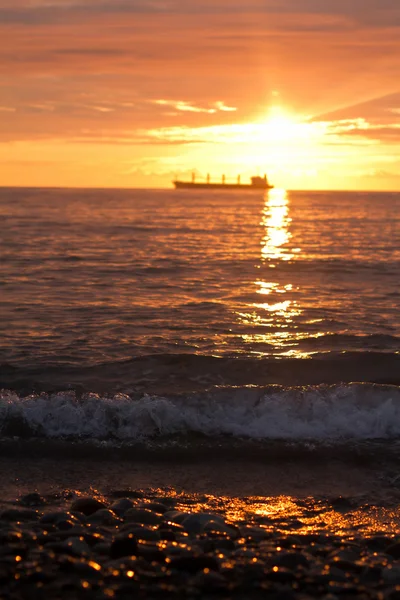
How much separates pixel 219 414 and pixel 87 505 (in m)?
3.85

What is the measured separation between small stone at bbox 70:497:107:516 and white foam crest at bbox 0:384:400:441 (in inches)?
103

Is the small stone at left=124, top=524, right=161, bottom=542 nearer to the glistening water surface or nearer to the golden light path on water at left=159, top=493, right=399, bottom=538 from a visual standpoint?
the golden light path on water at left=159, top=493, right=399, bottom=538

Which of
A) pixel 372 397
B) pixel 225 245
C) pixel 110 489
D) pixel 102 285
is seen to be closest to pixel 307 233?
pixel 225 245

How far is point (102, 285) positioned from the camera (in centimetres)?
2147

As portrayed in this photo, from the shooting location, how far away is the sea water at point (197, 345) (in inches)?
396

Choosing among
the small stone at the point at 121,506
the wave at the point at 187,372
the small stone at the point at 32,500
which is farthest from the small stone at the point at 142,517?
the wave at the point at 187,372

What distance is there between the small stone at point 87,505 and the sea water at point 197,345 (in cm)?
258

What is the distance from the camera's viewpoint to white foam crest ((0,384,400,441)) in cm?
980

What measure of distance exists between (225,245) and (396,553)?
29.3m

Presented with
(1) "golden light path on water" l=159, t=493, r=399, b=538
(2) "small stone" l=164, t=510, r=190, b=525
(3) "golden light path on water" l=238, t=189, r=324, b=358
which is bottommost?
(1) "golden light path on water" l=159, t=493, r=399, b=538

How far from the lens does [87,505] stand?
6.74 metres

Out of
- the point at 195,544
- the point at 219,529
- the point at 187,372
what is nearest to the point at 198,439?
the point at 187,372

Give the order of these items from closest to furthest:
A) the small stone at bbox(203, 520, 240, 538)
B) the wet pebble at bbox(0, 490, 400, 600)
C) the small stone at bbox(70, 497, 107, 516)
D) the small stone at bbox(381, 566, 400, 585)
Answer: the wet pebble at bbox(0, 490, 400, 600)
the small stone at bbox(381, 566, 400, 585)
the small stone at bbox(203, 520, 240, 538)
the small stone at bbox(70, 497, 107, 516)

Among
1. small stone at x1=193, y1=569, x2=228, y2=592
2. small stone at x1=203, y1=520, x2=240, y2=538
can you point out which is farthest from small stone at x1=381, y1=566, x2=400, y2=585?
small stone at x1=203, y1=520, x2=240, y2=538
